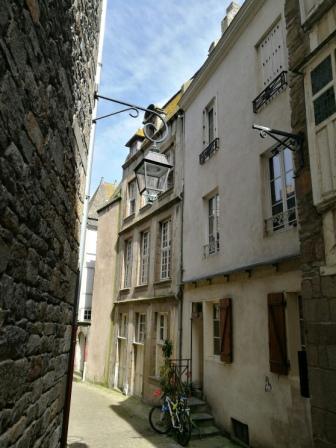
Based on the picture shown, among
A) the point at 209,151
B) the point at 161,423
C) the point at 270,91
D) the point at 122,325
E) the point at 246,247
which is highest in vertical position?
the point at 270,91

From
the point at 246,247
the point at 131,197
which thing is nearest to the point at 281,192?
the point at 246,247

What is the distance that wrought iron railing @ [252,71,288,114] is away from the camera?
729 centimetres

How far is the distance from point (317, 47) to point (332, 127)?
1096mm

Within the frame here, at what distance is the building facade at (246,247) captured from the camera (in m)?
6.39

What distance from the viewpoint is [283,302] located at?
6418 millimetres

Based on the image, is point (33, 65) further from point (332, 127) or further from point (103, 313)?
point (103, 313)

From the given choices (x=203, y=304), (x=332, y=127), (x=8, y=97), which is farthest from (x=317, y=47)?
(x=203, y=304)

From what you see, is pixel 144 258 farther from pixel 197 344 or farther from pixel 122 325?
pixel 197 344

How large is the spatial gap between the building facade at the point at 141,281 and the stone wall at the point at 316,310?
6.52 m

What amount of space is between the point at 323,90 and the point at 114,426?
28.1ft

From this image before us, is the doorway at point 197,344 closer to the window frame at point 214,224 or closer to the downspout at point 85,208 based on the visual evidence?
the window frame at point 214,224

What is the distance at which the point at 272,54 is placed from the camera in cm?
803

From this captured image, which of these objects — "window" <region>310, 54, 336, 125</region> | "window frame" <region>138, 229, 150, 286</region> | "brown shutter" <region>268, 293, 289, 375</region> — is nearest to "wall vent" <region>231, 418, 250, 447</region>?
"brown shutter" <region>268, 293, 289, 375</region>

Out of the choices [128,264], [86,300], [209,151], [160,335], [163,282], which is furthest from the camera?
[86,300]
